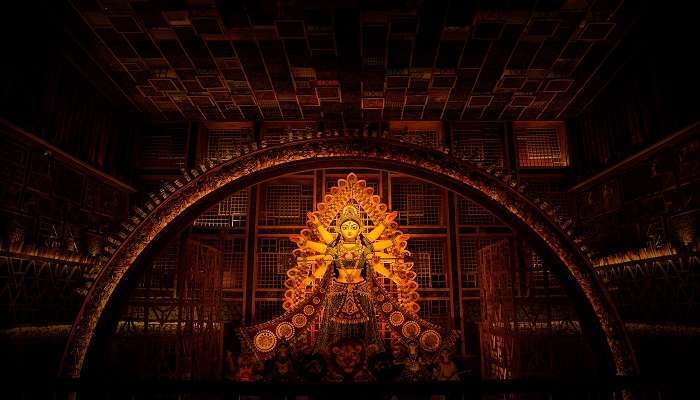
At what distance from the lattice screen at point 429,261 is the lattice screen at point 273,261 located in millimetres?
1753

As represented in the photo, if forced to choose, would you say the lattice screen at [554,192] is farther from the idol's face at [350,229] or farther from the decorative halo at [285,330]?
the decorative halo at [285,330]

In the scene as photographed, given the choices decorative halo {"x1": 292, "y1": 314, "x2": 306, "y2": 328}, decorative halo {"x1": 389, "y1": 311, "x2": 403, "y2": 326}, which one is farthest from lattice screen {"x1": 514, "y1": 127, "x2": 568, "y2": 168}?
decorative halo {"x1": 292, "y1": 314, "x2": 306, "y2": 328}

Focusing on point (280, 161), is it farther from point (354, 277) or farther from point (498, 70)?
point (498, 70)

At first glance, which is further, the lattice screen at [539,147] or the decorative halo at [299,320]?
the lattice screen at [539,147]

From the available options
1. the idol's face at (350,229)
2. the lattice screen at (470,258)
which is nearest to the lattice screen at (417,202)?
the lattice screen at (470,258)

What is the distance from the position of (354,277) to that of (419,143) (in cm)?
212

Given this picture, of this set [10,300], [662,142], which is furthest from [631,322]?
[10,300]

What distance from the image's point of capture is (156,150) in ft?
21.5

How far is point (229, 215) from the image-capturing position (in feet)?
20.7

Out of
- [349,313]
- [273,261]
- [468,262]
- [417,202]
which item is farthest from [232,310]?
[468,262]

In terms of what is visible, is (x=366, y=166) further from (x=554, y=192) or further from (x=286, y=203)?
(x=554, y=192)

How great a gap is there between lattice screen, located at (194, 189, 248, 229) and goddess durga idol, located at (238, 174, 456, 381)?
1.39m

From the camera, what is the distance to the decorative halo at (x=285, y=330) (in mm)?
4277

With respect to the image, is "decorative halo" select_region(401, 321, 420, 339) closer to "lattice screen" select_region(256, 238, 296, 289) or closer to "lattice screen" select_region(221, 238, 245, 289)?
"lattice screen" select_region(256, 238, 296, 289)
